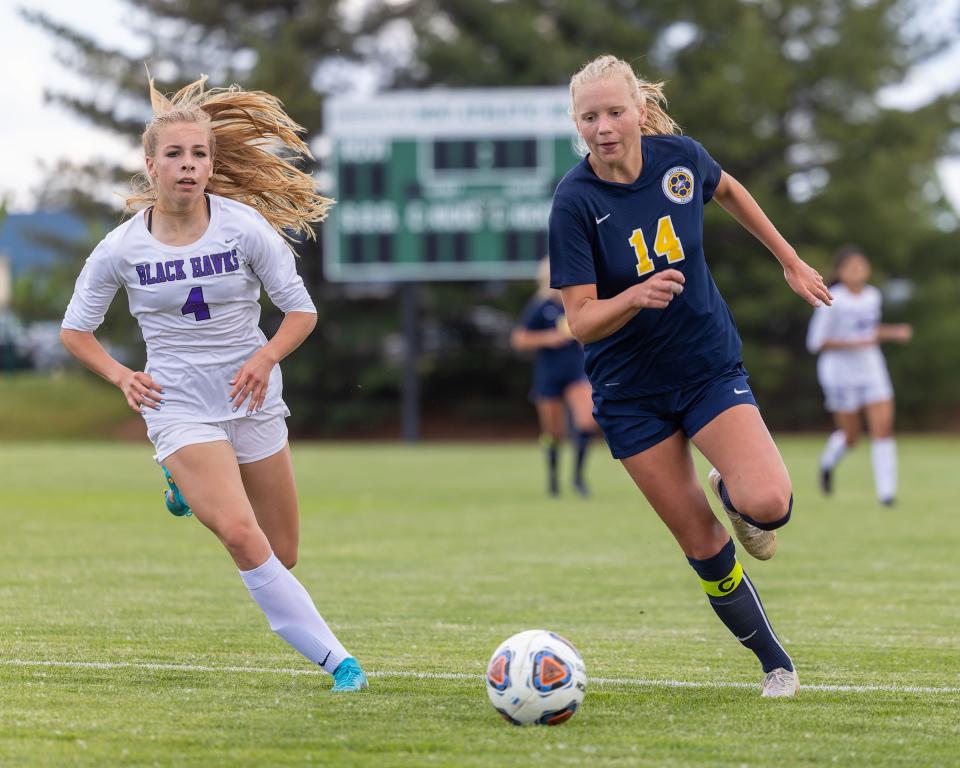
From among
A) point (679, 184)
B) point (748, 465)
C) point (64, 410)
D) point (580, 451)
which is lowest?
point (64, 410)

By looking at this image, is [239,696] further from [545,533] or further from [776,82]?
[776,82]

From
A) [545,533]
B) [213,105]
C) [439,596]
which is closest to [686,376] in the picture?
[213,105]

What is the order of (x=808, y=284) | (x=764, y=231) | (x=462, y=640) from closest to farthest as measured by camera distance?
1. (x=808, y=284)
2. (x=764, y=231)
3. (x=462, y=640)

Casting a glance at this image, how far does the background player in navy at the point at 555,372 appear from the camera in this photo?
14844 mm

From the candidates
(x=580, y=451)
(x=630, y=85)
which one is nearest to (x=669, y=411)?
(x=630, y=85)

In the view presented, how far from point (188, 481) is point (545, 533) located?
22.0ft

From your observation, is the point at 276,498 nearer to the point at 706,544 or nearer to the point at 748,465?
the point at 706,544

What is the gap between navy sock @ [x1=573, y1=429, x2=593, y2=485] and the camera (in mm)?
15266

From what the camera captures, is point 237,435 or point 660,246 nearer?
point 660,246

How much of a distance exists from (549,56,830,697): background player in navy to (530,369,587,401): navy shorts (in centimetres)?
970

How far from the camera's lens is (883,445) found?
13.9 meters

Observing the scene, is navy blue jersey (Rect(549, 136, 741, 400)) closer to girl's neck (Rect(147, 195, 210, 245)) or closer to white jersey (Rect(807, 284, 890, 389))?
girl's neck (Rect(147, 195, 210, 245))

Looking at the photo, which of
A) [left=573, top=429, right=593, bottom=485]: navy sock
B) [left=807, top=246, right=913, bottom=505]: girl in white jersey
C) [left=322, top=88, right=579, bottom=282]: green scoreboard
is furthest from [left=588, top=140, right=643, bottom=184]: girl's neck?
[left=322, top=88, right=579, bottom=282]: green scoreboard

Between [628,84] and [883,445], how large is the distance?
30.9 ft
